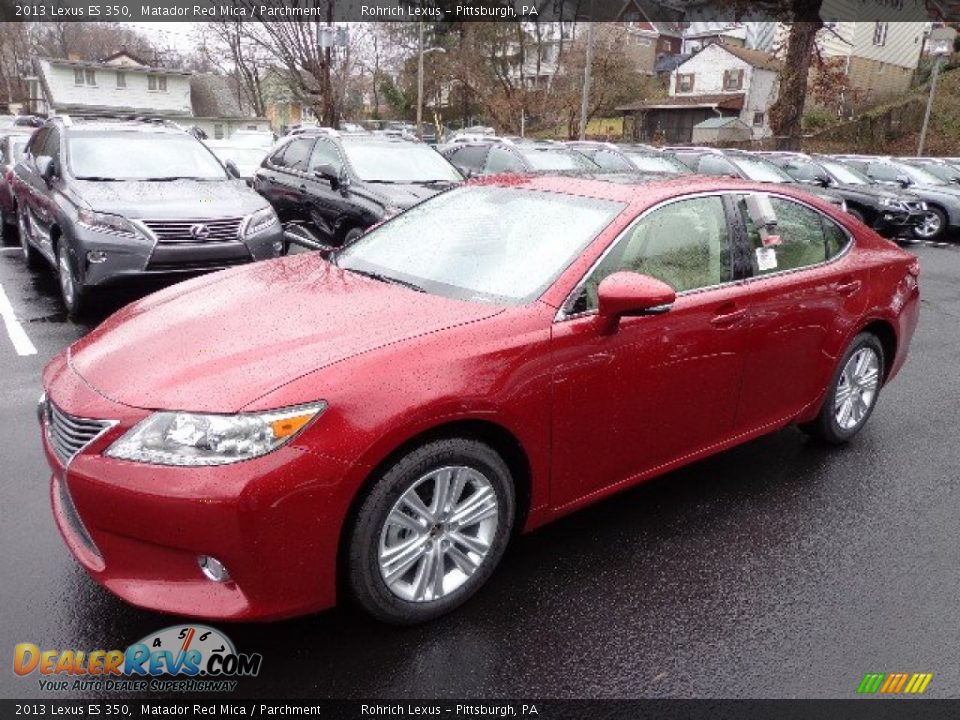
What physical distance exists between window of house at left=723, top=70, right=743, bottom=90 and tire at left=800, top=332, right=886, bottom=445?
173ft

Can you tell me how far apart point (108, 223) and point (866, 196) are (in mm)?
13170

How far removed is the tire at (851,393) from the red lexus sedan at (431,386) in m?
0.18

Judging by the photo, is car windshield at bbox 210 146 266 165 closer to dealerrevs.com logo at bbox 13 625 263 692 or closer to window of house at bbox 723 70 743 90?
dealerrevs.com logo at bbox 13 625 263 692

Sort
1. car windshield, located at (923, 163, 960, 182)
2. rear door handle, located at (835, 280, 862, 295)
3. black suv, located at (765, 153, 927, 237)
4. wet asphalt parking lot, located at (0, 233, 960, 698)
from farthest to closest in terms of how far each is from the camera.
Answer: car windshield, located at (923, 163, 960, 182)
black suv, located at (765, 153, 927, 237)
rear door handle, located at (835, 280, 862, 295)
wet asphalt parking lot, located at (0, 233, 960, 698)

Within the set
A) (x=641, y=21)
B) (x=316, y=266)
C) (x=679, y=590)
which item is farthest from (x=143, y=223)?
(x=641, y=21)

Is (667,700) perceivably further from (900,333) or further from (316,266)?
(900,333)

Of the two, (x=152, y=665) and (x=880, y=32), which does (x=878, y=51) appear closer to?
(x=880, y=32)

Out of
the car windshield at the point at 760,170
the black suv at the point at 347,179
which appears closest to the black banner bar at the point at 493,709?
the black suv at the point at 347,179

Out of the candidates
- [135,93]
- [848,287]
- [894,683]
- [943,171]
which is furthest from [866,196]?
[135,93]

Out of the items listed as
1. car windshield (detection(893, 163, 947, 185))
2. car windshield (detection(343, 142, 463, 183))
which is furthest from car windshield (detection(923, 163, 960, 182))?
car windshield (detection(343, 142, 463, 183))

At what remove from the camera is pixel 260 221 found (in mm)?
7180

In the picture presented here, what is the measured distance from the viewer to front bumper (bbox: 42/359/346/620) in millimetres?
2357

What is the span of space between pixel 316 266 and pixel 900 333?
3.45 m

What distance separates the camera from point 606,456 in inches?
128
